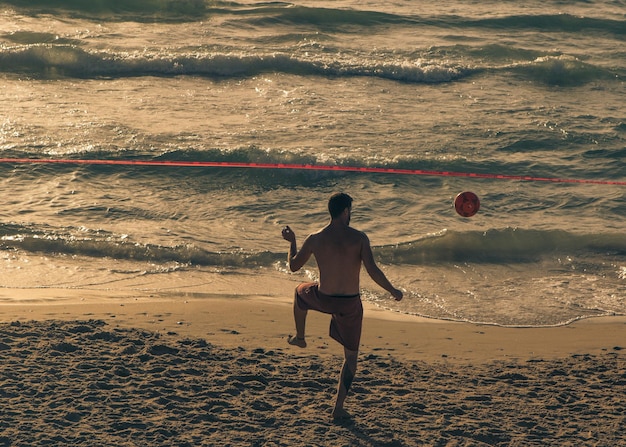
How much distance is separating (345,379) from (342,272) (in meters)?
0.66

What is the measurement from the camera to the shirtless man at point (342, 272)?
6.27 m

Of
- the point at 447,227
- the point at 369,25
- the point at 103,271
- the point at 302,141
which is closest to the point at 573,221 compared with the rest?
the point at 447,227

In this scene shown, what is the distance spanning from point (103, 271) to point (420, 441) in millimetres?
4858

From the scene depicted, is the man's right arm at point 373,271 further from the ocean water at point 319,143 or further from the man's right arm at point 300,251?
the ocean water at point 319,143

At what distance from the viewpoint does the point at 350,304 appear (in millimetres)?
6305

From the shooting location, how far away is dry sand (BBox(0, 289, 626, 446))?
6.15 meters

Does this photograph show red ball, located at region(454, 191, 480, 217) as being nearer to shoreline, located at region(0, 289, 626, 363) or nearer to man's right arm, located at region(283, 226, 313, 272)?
shoreline, located at region(0, 289, 626, 363)

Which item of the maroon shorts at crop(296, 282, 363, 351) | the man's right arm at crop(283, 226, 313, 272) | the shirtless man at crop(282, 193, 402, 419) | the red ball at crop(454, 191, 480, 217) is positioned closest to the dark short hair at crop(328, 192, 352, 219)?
the shirtless man at crop(282, 193, 402, 419)

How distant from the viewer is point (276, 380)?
7.05 metres

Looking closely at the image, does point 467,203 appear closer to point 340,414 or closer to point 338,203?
point 338,203

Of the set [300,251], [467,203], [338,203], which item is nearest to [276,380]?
[300,251]

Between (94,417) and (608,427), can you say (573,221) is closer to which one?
(608,427)

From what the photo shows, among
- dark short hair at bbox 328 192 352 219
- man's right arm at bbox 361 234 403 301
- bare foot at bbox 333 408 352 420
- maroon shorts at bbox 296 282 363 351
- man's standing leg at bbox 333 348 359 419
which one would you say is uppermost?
dark short hair at bbox 328 192 352 219

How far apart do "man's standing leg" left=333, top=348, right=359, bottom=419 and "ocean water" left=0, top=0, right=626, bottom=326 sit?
3050 millimetres
